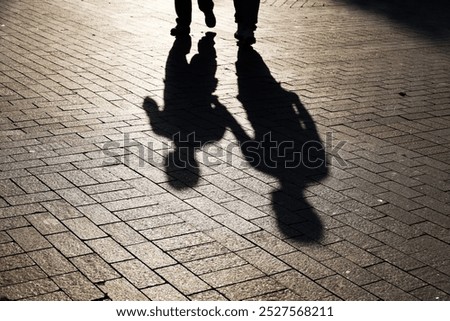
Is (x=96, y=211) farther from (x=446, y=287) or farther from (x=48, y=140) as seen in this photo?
(x=446, y=287)

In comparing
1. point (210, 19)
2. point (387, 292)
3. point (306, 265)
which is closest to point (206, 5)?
point (210, 19)

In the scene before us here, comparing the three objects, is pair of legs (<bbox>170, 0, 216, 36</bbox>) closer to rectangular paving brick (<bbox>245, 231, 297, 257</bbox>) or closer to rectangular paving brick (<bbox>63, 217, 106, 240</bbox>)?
rectangular paving brick (<bbox>63, 217, 106, 240</bbox>)

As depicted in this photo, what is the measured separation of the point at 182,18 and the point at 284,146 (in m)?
5.27

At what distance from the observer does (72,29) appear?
495 inches

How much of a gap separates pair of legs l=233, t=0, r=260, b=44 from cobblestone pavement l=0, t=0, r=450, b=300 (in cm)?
22

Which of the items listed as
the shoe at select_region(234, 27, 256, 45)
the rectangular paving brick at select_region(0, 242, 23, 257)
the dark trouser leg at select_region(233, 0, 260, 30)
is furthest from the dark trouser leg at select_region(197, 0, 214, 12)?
the rectangular paving brick at select_region(0, 242, 23, 257)

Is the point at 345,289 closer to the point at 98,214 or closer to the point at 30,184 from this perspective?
the point at 98,214

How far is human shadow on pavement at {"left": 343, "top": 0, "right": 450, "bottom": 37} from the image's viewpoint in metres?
13.9

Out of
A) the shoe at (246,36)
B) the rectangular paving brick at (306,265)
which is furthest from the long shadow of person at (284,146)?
the shoe at (246,36)

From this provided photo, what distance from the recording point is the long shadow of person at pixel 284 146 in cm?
570

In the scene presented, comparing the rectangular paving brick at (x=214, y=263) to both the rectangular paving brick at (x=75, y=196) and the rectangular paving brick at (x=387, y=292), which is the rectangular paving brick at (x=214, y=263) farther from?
the rectangular paving brick at (x=75, y=196)

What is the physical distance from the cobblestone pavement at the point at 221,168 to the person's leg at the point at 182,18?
0.27 m
